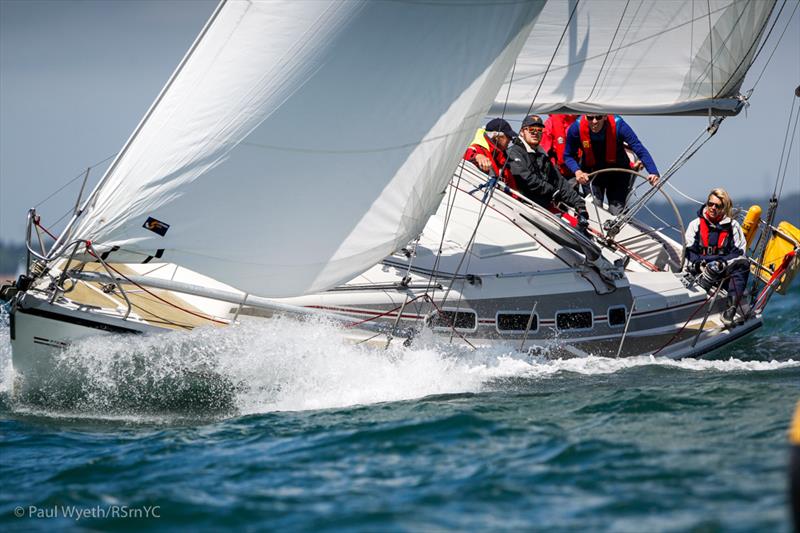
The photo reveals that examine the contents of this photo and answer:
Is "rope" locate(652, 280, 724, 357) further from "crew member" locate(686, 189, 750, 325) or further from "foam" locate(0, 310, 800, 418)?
"foam" locate(0, 310, 800, 418)

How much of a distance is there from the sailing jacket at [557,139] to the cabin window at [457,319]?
3.80 meters

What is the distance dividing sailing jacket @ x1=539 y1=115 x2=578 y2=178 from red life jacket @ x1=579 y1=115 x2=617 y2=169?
34 cm

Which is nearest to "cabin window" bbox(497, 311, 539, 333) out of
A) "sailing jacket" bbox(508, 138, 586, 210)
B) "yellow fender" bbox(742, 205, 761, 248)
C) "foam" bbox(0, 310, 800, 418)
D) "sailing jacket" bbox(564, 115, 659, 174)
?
"foam" bbox(0, 310, 800, 418)

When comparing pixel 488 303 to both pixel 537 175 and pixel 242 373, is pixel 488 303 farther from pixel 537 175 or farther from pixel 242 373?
pixel 242 373

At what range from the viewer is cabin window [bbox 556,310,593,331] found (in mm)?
9961

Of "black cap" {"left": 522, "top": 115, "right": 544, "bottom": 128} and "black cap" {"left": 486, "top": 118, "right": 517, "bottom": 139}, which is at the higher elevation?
"black cap" {"left": 522, "top": 115, "right": 544, "bottom": 128}

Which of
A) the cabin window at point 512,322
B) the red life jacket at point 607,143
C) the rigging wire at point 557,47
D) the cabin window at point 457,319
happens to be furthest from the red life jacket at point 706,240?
the cabin window at point 457,319

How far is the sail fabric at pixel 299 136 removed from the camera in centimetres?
781

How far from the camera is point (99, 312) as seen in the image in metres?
8.20

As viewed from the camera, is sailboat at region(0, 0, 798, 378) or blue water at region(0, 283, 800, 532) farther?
sailboat at region(0, 0, 798, 378)

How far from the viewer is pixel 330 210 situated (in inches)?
328

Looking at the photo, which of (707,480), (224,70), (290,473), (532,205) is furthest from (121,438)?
(532,205)

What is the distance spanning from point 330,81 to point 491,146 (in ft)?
13.7

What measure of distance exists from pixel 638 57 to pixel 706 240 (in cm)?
215
